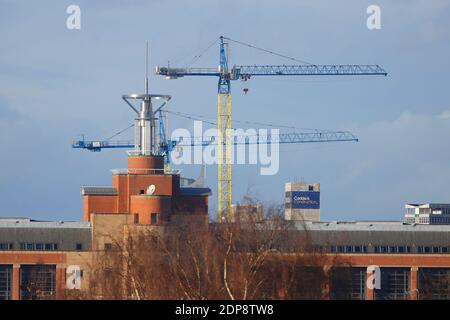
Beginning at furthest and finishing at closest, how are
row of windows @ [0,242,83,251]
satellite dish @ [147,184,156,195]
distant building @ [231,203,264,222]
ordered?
row of windows @ [0,242,83,251], satellite dish @ [147,184,156,195], distant building @ [231,203,264,222]

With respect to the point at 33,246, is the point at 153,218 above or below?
above

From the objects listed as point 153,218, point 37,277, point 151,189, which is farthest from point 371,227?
point 37,277

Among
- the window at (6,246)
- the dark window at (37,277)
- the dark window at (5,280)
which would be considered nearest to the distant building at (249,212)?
the dark window at (37,277)

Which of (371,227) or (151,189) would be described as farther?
(371,227)

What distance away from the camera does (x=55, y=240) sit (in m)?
122

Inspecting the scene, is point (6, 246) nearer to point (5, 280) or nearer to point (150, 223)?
point (5, 280)

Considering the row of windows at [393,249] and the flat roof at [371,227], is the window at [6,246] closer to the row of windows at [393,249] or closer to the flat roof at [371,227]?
the flat roof at [371,227]

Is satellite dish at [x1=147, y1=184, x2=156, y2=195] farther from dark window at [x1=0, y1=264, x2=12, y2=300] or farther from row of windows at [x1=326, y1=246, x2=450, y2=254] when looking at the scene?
row of windows at [x1=326, y1=246, x2=450, y2=254]

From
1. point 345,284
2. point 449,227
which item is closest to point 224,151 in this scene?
point 449,227

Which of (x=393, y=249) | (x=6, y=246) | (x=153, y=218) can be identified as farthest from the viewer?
(x=393, y=249)

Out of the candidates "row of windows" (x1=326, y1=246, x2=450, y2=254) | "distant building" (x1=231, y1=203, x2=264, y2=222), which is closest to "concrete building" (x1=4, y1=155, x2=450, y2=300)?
"row of windows" (x1=326, y1=246, x2=450, y2=254)

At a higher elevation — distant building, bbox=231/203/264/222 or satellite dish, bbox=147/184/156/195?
satellite dish, bbox=147/184/156/195

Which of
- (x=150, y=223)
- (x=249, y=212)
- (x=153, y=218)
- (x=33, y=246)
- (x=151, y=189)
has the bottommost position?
(x=33, y=246)

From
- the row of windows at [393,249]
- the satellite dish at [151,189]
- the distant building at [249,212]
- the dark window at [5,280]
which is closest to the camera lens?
the distant building at [249,212]
